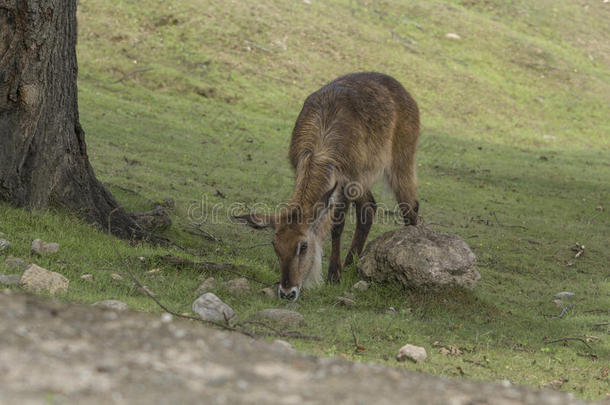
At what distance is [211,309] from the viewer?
4594 millimetres

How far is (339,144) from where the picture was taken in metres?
6.40

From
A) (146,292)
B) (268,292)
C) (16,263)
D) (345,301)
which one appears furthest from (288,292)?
(16,263)

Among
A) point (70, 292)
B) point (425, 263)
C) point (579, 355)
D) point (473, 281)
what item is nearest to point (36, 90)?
point (70, 292)

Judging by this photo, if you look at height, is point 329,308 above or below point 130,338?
below

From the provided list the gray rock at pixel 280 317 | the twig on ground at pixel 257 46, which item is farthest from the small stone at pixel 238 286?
the twig on ground at pixel 257 46

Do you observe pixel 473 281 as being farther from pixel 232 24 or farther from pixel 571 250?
pixel 232 24

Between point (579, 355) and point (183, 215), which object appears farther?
point (183, 215)

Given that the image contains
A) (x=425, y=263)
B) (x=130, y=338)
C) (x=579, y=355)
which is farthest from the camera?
(x=425, y=263)

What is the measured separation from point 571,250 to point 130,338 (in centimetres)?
820

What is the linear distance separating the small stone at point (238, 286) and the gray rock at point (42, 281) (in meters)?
1.45

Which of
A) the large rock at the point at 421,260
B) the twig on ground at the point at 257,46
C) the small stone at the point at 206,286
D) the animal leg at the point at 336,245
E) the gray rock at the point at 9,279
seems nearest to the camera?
the gray rock at the point at 9,279

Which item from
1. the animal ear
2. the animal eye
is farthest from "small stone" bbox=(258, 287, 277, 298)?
the animal ear

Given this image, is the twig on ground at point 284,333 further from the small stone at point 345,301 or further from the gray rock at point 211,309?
the small stone at point 345,301

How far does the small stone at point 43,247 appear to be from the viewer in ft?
16.8
